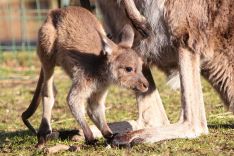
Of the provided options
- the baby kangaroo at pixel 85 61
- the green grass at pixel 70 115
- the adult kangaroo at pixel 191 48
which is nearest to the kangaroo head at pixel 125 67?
the baby kangaroo at pixel 85 61

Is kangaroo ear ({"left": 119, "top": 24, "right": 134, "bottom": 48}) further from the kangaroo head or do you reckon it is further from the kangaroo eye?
the kangaroo eye

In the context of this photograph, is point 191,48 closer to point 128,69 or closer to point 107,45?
point 128,69

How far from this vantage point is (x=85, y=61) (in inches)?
204

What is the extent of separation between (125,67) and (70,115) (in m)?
2.09

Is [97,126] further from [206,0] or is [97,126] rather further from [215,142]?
[206,0]

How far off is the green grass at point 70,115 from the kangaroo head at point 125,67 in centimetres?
47

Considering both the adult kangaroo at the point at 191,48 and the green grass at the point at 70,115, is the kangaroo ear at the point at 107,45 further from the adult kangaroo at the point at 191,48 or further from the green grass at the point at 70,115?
the green grass at the point at 70,115

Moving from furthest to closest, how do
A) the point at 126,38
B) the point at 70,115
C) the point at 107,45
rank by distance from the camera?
the point at 70,115 → the point at 126,38 → the point at 107,45

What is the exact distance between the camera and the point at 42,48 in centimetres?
531

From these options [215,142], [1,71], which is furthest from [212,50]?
[1,71]

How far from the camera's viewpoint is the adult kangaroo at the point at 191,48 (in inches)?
206

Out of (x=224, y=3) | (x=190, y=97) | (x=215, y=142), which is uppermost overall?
(x=224, y=3)

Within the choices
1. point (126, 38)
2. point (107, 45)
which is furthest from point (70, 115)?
point (107, 45)

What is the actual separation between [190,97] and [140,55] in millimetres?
588
